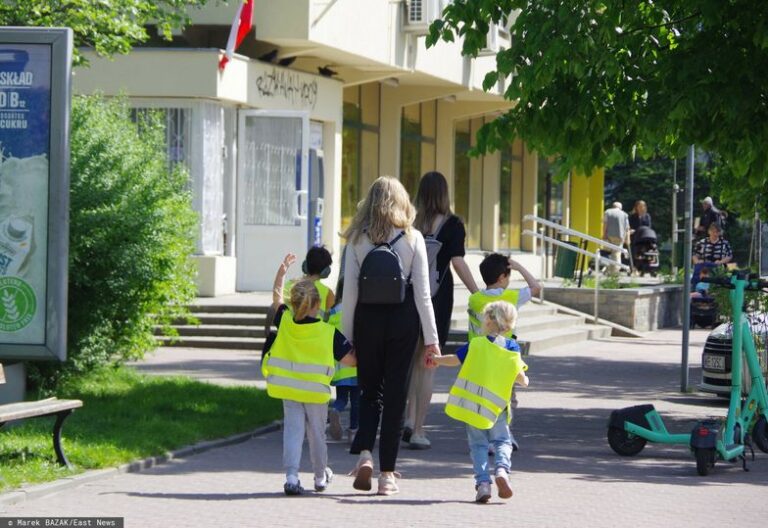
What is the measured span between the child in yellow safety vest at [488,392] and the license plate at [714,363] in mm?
6786

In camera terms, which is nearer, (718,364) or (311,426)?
(311,426)

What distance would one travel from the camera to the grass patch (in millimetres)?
9844

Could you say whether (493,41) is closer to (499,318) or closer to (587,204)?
(587,204)

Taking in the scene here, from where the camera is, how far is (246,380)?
52.2ft

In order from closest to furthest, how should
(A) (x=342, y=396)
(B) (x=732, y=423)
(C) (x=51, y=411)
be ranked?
1. (C) (x=51, y=411)
2. (B) (x=732, y=423)
3. (A) (x=342, y=396)

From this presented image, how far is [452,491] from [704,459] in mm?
1893

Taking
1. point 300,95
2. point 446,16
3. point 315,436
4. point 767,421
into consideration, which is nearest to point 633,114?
point 446,16

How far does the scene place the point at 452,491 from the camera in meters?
9.40

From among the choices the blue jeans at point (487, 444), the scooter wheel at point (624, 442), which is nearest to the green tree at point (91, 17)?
the scooter wheel at point (624, 442)

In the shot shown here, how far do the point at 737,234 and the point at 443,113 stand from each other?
2144 centimetres

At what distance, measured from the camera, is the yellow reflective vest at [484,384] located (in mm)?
9008

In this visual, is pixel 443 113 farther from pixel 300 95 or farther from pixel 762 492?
pixel 762 492

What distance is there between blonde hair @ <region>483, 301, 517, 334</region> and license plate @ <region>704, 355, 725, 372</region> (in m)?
6.90

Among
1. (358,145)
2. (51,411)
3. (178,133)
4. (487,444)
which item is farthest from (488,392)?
(358,145)
